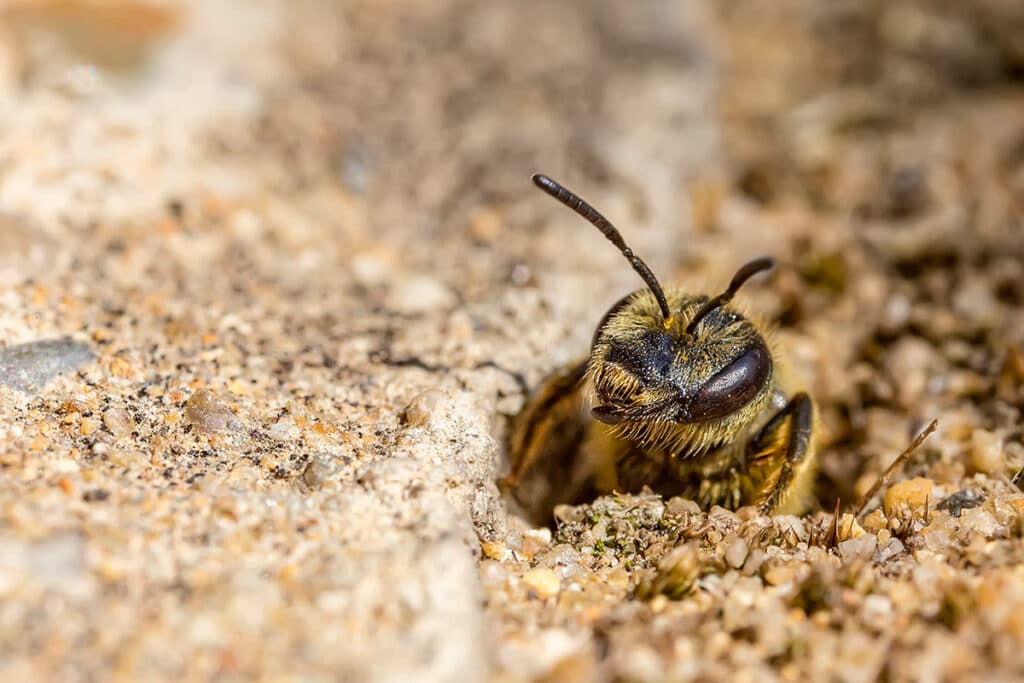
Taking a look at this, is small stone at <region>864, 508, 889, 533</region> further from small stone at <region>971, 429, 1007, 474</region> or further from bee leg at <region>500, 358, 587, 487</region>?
bee leg at <region>500, 358, 587, 487</region>

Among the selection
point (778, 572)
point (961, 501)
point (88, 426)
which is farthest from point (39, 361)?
point (961, 501)

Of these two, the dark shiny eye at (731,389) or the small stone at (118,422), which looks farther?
the dark shiny eye at (731,389)

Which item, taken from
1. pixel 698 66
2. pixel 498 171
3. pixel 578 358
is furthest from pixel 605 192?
pixel 698 66

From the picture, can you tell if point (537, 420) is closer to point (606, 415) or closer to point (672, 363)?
point (606, 415)

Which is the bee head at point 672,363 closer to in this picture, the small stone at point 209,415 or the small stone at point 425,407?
the small stone at point 425,407

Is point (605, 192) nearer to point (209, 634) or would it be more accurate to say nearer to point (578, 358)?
point (578, 358)

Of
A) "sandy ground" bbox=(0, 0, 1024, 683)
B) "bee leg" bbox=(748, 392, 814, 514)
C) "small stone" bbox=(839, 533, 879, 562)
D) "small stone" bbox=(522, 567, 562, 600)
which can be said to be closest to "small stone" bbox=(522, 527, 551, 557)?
"sandy ground" bbox=(0, 0, 1024, 683)

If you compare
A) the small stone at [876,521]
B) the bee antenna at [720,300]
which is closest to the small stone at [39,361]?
the bee antenna at [720,300]
